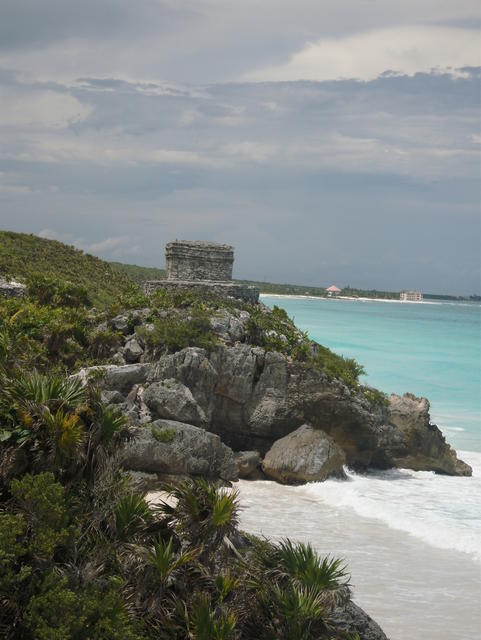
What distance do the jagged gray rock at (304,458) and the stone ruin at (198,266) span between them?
6.17 meters

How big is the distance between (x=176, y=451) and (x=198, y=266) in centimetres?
900

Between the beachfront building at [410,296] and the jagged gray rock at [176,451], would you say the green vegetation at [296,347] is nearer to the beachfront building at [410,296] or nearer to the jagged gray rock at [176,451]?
the jagged gray rock at [176,451]

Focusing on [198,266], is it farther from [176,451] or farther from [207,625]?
[207,625]

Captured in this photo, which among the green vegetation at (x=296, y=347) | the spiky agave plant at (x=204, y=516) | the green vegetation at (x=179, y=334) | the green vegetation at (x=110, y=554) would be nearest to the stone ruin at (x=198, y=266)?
the green vegetation at (x=296, y=347)

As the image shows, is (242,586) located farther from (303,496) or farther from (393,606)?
(303,496)

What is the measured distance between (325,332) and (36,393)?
5690 cm

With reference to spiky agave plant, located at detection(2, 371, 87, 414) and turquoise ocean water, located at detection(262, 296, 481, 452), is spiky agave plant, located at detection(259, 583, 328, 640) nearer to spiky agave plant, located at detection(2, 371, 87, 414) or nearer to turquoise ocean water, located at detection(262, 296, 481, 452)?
spiky agave plant, located at detection(2, 371, 87, 414)

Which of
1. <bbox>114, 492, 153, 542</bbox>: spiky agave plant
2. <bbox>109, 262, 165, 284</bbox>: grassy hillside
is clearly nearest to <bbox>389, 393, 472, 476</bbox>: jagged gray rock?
<bbox>114, 492, 153, 542</bbox>: spiky agave plant

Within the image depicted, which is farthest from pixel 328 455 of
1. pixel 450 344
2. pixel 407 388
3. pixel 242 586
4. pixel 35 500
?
pixel 450 344

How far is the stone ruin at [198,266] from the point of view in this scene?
72.2ft

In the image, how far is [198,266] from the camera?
22188 mm

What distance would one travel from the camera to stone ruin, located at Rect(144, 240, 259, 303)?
2200 cm

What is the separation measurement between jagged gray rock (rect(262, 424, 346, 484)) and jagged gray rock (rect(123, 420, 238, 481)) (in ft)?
6.49

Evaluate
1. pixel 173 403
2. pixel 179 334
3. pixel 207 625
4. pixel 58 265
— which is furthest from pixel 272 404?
pixel 58 265
